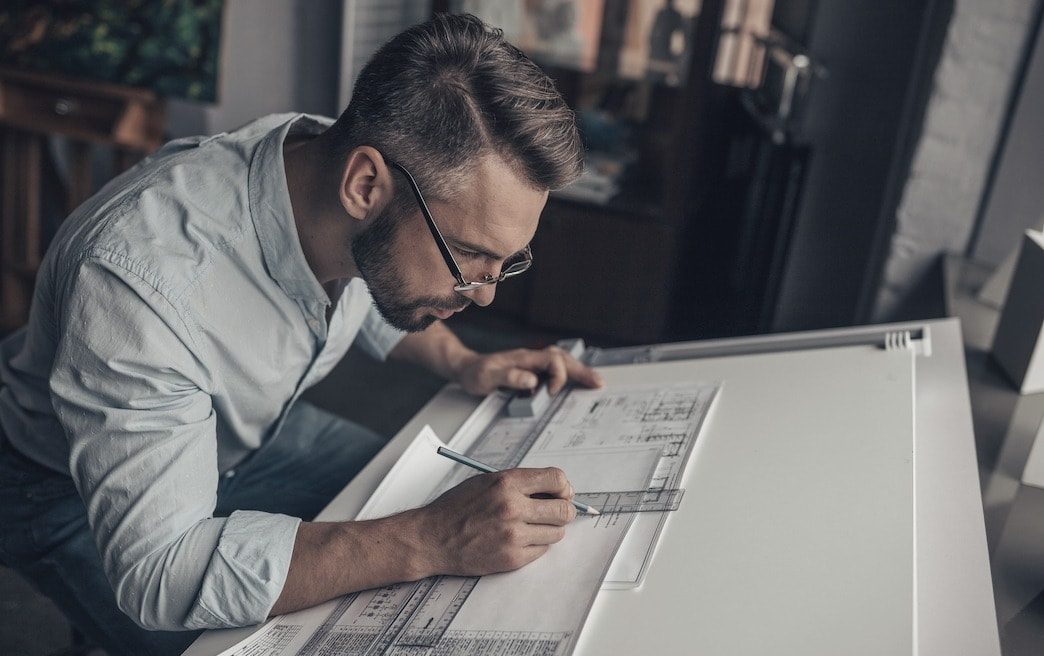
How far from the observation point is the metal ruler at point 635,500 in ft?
2.98

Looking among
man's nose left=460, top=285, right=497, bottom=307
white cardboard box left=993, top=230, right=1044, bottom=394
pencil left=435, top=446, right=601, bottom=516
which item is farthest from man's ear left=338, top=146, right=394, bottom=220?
white cardboard box left=993, top=230, right=1044, bottom=394

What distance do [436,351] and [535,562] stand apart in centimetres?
57

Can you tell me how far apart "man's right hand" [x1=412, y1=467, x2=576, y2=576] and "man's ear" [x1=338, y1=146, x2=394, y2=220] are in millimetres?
350

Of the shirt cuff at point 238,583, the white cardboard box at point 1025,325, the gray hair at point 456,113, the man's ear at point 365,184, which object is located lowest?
the shirt cuff at point 238,583

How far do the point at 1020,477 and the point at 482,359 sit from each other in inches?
27.9

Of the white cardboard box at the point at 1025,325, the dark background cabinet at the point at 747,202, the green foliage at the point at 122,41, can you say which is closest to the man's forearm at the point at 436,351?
the white cardboard box at the point at 1025,325

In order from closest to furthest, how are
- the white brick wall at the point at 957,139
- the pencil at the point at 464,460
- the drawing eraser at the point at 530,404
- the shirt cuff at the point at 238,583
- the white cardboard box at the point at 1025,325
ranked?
the shirt cuff at the point at 238,583, the pencil at the point at 464,460, the drawing eraser at the point at 530,404, the white cardboard box at the point at 1025,325, the white brick wall at the point at 957,139

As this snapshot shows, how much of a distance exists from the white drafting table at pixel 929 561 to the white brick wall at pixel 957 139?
0.97 metres

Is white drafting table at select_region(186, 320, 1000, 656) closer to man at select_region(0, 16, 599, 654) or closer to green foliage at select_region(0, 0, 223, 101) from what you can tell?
man at select_region(0, 16, 599, 654)

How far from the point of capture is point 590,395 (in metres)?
1.21

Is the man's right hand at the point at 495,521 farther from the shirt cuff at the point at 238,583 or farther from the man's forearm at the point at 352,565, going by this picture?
the shirt cuff at the point at 238,583

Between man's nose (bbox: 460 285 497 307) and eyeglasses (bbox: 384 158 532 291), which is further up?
eyeglasses (bbox: 384 158 532 291)

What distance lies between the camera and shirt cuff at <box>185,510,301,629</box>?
0.83 meters

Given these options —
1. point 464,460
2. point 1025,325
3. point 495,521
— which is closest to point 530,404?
point 464,460
